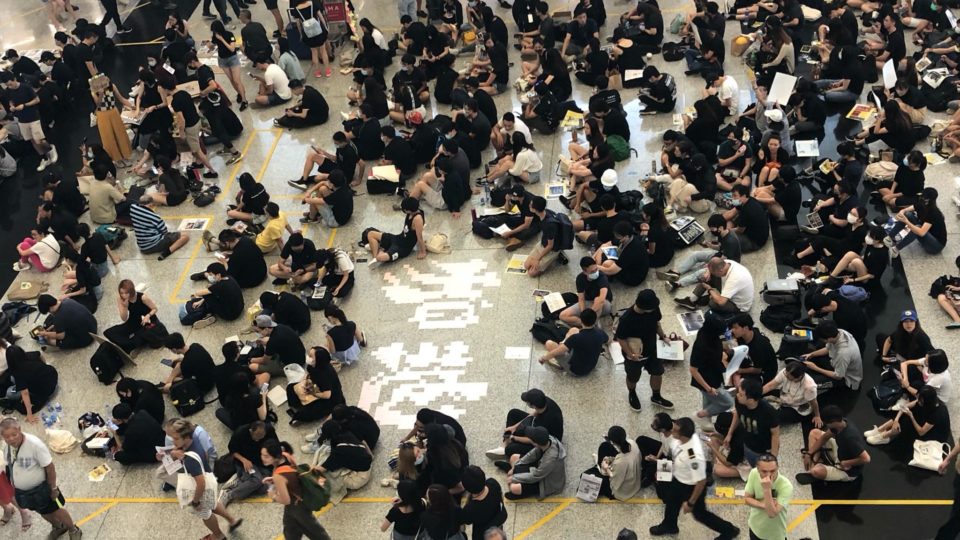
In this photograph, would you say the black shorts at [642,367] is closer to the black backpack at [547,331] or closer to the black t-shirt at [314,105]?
the black backpack at [547,331]

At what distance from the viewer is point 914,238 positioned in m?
14.2

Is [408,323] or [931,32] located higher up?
[931,32]

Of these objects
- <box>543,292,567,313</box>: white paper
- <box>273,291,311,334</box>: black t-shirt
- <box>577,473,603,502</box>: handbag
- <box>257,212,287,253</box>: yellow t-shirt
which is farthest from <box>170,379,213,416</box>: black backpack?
<box>577,473,603,502</box>: handbag

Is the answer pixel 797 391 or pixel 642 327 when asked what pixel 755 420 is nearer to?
pixel 797 391

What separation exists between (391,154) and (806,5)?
10.7 m

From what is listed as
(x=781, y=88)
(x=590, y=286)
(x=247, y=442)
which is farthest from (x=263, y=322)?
(x=781, y=88)

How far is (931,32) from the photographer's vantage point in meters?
19.1

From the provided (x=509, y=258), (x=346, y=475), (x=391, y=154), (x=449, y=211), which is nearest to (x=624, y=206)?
(x=509, y=258)

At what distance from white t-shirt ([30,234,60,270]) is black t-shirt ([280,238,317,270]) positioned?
4457 mm

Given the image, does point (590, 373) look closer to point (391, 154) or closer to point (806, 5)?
point (391, 154)

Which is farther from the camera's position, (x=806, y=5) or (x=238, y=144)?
(x=806, y=5)

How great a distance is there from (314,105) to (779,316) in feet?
34.6

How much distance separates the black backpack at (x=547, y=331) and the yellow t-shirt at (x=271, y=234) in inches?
190

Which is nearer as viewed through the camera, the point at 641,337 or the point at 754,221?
the point at 641,337
